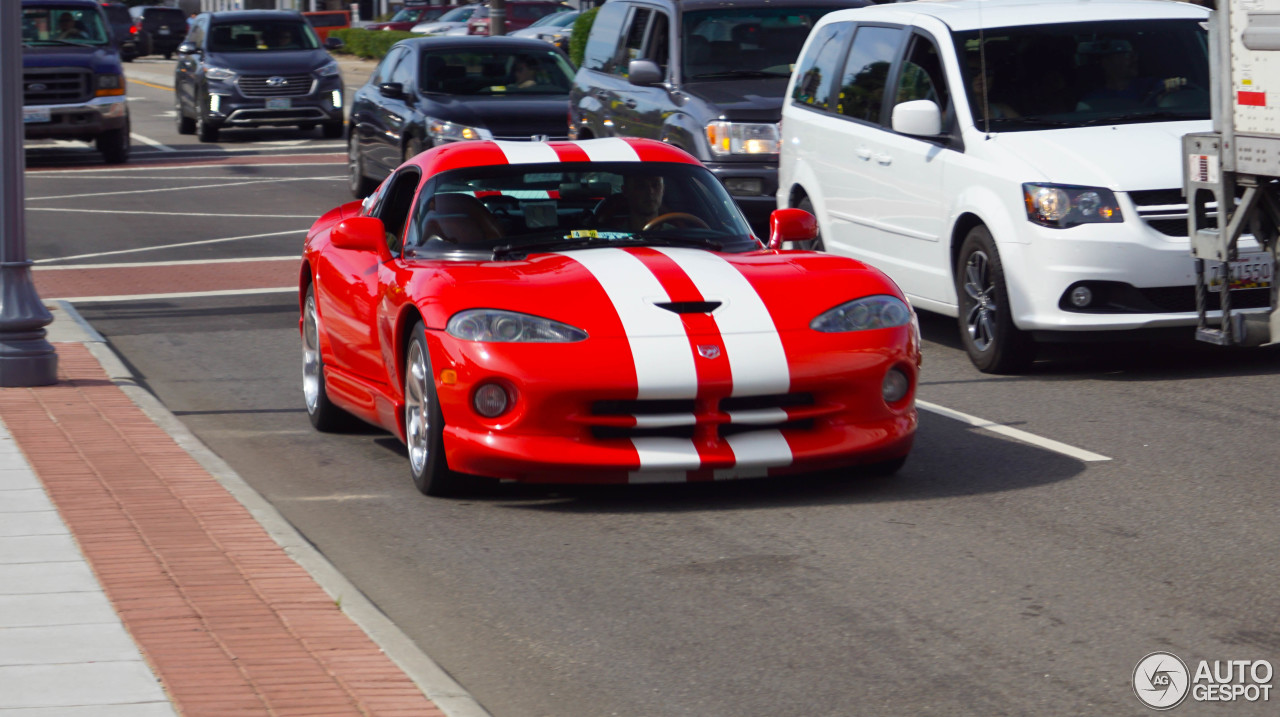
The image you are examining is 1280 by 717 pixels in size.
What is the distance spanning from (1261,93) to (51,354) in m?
6.15

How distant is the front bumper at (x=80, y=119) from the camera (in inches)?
970

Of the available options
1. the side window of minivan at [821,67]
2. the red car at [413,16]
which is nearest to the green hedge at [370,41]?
the red car at [413,16]

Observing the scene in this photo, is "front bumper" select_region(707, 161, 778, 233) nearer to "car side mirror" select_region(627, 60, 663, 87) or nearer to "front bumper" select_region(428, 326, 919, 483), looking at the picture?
"car side mirror" select_region(627, 60, 663, 87)

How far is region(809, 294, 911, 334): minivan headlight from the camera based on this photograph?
288 inches

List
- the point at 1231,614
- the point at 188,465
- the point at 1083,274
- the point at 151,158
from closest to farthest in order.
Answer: the point at 1231,614 → the point at 188,465 → the point at 1083,274 → the point at 151,158

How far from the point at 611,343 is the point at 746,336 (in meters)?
0.52

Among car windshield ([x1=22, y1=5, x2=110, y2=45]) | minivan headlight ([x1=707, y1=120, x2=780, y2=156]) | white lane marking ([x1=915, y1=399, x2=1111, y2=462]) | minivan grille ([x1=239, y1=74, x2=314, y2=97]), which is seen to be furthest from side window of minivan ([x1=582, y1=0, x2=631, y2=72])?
minivan grille ([x1=239, y1=74, x2=314, y2=97])

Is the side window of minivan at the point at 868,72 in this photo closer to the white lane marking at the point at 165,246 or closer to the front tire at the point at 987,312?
the front tire at the point at 987,312

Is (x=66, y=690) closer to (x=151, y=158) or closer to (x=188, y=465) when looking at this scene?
(x=188, y=465)

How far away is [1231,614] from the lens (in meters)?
5.60

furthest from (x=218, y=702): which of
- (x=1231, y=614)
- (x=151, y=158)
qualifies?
(x=151, y=158)

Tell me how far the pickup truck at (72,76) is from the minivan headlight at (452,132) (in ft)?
26.8

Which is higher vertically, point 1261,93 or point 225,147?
point 1261,93

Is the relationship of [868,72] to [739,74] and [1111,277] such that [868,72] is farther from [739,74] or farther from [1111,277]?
[739,74]
